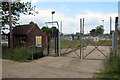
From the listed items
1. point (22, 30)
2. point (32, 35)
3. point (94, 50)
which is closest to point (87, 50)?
point (94, 50)

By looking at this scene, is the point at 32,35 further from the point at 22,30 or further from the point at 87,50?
the point at 87,50

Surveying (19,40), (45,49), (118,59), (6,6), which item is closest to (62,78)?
(118,59)

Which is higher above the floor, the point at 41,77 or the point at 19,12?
the point at 19,12

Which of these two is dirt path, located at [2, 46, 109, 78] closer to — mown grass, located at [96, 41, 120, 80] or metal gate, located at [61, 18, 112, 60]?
mown grass, located at [96, 41, 120, 80]

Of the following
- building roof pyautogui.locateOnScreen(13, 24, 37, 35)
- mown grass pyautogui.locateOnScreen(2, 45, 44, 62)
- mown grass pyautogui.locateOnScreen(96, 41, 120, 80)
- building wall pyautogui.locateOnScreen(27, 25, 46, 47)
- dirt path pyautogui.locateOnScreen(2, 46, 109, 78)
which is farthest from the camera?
building roof pyautogui.locateOnScreen(13, 24, 37, 35)

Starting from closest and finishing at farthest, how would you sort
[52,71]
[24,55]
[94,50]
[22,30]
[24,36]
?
[52,71] < [24,55] < [94,50] < [24,36] < [22,30]

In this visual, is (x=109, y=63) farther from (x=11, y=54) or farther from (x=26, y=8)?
(x=26, y=8)

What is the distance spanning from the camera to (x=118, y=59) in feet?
26.9

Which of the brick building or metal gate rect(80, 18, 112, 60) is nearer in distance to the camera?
metal gate rect(80, 18, 112, 60)

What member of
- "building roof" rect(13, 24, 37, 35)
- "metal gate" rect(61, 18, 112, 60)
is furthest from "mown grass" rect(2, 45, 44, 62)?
"building roof" rect(13, 24, 37, 35)

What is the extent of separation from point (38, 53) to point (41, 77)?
274 inches

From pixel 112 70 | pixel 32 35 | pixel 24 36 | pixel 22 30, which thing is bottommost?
pixel 112 70

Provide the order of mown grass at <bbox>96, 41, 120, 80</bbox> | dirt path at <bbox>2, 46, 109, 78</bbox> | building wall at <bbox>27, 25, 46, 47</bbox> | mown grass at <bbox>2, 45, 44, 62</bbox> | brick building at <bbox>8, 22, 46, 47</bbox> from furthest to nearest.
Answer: brick building at <bbox>8, 22, 46, 47</bbox> < building wall at <bbox>27, 25, 46, 47</bbox> < mown grass at <bbox>2, 45, 44, 62</bbox> < dirt path at <bbox>2, 46, 109, 78</bbox> < mown grass at <bbox>96, 41, 120, 80</bbox>

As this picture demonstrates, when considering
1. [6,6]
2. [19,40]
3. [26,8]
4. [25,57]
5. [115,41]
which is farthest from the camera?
[19,40]
